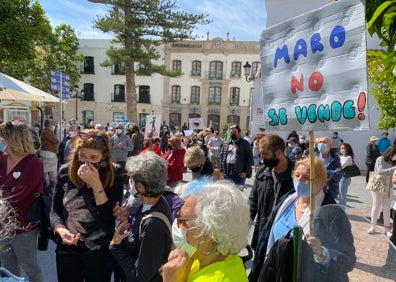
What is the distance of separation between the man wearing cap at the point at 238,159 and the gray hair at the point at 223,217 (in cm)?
571

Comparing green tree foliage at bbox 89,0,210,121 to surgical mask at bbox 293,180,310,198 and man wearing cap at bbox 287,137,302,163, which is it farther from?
surgical mask at bbox 293,180,310,198

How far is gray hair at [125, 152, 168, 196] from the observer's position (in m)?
2.41

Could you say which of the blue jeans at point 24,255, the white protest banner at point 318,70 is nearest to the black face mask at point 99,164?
the blue jeans at point 24,255

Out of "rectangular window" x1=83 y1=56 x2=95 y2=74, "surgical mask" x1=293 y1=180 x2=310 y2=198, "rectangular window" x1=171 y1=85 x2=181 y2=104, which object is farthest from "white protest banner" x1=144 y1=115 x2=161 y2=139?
"rectangular window" x1=83 y1=56 x2=95 y2=74

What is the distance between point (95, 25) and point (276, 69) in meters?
21.5

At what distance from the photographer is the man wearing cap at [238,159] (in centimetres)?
745

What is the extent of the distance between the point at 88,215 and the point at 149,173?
593 mm

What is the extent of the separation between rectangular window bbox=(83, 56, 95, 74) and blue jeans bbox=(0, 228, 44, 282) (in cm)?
3937

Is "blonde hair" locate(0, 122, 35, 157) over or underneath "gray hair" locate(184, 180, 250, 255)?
over

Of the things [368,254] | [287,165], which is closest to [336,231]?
[368,254]

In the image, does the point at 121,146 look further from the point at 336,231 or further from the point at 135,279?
the point at 336,231

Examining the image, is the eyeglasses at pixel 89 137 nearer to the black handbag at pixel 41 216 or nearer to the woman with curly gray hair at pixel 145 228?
the woman with curly gray hair at pixel 145 228

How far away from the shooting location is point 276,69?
7.54 feet

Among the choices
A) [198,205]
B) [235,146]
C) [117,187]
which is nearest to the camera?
[198,205]
